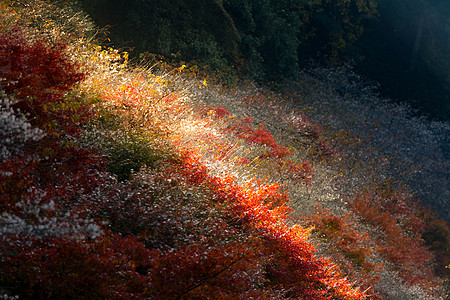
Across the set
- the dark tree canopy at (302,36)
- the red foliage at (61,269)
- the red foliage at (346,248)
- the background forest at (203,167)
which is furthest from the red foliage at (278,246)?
the dark tree canopy at (302,36)

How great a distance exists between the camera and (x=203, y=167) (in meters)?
5.17

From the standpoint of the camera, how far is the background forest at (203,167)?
2826 millimetres

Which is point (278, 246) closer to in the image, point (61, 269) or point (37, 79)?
point (61, 269)

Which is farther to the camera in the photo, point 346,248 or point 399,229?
point 399,229

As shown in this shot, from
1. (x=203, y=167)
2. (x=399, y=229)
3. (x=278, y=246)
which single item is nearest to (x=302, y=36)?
(x=399, y=229)

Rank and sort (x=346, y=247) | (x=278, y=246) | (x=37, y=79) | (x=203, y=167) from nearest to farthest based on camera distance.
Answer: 1. (x=37, y=79)
2. (x=278, y=246)
3. (x=203, y=167)
4. (x=346, y=247)

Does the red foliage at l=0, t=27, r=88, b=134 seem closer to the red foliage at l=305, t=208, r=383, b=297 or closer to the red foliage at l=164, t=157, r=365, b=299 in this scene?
the red foliage at l=164, t=157, r=365, b=299

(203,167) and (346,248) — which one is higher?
(203,167)

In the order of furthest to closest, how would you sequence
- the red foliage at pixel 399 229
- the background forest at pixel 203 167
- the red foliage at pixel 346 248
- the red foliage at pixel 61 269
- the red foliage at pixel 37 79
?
the red foliage at pixel 399 229
the red foliage at pixel 346 248
the red foliage at pixel 37 79
the background forest at pixel 203 167
the red foliage at pixel 61 269

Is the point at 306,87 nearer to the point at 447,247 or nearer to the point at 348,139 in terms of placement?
the point at 348,139

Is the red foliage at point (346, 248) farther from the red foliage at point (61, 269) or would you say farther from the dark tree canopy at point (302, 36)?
the dark tree canopy at point (302, 36)

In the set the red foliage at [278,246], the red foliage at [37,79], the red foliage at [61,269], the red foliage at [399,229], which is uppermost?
the red foliage at [37,79]

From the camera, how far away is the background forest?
2.83 metres

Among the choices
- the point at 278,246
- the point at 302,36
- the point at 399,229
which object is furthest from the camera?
the point at 302,36
